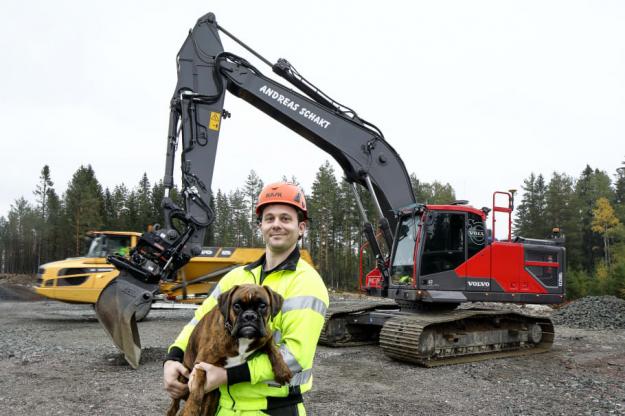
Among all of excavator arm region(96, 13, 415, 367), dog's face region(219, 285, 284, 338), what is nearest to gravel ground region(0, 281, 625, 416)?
excavator arm region(96, 13, 415, 367)

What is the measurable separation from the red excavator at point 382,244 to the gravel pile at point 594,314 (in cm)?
588

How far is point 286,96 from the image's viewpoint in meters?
9.13

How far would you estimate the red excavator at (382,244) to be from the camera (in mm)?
7770

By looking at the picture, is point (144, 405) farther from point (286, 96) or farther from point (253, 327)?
point (286, 96)

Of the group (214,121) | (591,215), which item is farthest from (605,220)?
(214,121)

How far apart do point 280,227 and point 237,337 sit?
510 millimetres

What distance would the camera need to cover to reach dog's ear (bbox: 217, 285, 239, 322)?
202cm

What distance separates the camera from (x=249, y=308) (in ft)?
6.37

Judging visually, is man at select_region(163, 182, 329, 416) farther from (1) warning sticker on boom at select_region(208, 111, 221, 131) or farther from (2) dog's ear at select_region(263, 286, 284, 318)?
(1) warning sticker on boom at select_region(208, 111, 221, 131)

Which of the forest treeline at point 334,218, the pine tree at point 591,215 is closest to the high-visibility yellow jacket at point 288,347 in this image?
the forest treeline at point 334,218

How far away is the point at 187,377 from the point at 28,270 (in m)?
72.0

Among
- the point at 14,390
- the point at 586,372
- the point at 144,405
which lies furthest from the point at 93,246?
the point at 586,372

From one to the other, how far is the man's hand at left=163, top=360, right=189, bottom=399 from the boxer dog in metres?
0.08

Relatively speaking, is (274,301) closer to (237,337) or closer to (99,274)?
(237,337)
